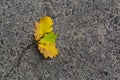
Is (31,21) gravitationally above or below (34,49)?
above

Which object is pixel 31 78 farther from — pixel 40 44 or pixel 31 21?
pixel 31 21

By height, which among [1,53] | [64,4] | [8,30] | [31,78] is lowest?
[31,78]

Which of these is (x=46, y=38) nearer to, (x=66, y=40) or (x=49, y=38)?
(x=49, y=38)

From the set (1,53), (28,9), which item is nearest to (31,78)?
(1,53)
